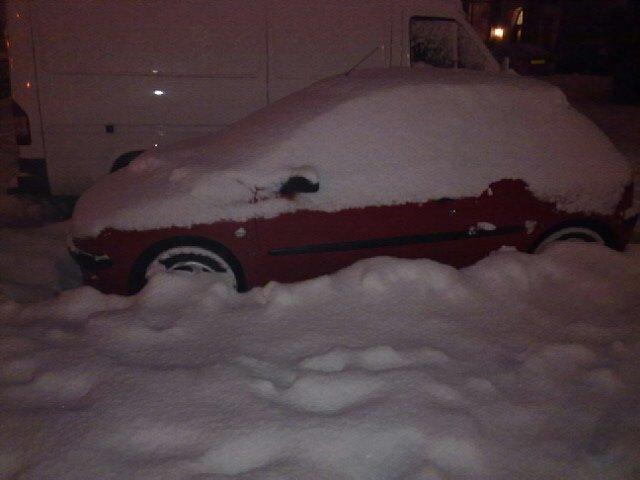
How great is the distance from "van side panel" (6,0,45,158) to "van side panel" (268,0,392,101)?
2263mm

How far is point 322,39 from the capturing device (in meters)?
5.41

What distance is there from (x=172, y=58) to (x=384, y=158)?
2.76 m

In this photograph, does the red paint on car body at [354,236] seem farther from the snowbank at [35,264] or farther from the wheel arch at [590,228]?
the snowbank at [35,264]

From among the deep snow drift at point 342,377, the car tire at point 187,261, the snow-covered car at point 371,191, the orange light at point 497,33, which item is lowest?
the deep snow drift at point 342,377

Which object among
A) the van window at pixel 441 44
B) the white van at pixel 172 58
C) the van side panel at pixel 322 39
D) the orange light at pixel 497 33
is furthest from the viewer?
the orange light at pixel 497 33

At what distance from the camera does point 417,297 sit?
3264 millimetres

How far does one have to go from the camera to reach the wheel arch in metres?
3.86

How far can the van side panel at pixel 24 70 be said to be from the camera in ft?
15.7

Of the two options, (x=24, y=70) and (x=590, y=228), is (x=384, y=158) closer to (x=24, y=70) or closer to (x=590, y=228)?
(x=590, y=228)

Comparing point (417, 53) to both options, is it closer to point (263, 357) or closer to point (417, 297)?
point (417, 297)

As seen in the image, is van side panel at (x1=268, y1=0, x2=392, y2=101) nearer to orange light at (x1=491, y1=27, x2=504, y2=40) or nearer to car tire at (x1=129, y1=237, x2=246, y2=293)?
car tire at (x1=129, y1=237, x2=246, y2=293)

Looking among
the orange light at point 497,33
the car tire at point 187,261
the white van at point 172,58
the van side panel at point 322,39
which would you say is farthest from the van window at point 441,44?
the orange light at point 497,33

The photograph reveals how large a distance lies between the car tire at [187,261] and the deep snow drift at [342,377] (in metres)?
0.18

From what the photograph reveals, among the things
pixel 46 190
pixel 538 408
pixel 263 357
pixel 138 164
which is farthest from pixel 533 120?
pixel 46 190
